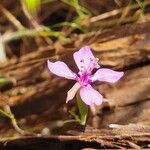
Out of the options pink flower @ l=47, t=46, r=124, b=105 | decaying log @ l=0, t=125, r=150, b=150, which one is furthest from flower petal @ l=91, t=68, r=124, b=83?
decaying log @ l=0, t=125, r=150, b=150

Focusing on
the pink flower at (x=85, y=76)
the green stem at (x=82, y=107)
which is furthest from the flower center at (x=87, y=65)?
the green stem at (x=82, y=107)

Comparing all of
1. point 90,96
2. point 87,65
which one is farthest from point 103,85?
point 90,96

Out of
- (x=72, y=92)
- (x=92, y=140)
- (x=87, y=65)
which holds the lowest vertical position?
(x=92, y=140)

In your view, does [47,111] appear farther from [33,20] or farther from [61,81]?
[33,20]

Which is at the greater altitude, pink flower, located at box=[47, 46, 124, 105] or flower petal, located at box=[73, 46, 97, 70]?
flower petal, located at box=[73, 46, 97, 70]

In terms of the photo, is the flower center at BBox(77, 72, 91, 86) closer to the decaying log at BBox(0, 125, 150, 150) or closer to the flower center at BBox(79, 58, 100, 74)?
the flower center at BBox(79, 58, 100, 74)

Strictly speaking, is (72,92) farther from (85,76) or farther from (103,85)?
(103,85)

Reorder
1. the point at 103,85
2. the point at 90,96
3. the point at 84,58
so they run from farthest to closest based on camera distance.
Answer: the point at 103,85 < the point at 84,58 < the point at 90,96
